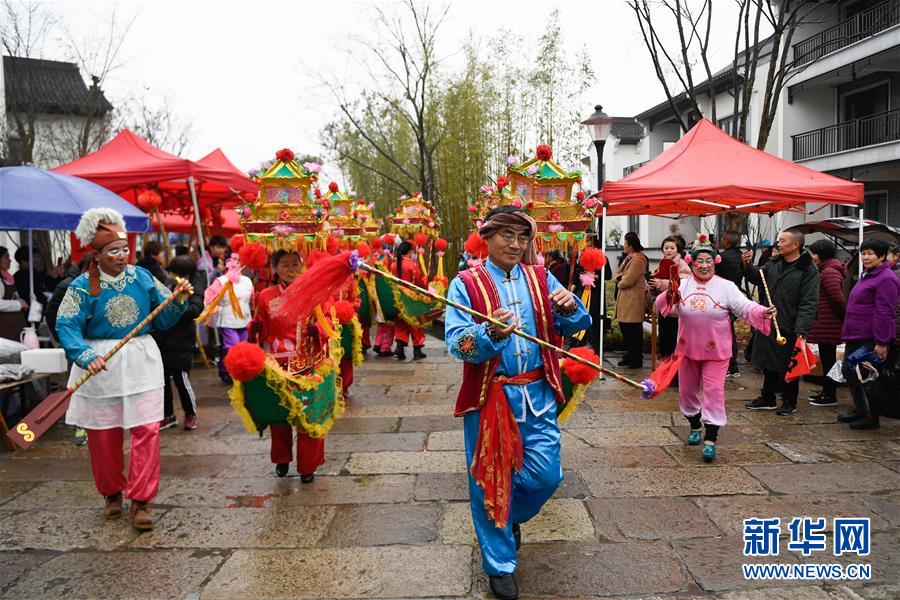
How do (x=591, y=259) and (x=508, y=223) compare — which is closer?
(x=508, y=223)

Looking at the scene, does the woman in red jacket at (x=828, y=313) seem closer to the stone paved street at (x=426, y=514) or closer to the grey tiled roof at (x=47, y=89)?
the stone paved street at (x=426, y=514)

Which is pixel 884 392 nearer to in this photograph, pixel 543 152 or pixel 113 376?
pixel 543 152

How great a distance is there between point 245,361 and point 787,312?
5048 mm

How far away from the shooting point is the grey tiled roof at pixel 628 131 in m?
30.9

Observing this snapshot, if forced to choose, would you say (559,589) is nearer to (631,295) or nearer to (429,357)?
(631,295)

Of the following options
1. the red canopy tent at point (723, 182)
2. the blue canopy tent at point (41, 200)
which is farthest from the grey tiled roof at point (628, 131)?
the blue canopy tent at point (41, 200)

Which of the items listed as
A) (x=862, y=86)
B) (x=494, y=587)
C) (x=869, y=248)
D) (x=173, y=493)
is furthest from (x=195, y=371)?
(x=862, y=86)

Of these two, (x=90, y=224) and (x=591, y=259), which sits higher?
(x=90, y=224)

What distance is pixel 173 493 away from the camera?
460cm

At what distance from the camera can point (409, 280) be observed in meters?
9.55

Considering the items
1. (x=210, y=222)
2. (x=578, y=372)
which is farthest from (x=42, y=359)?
(x=210, y=222)

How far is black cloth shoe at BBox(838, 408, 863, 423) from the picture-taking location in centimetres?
596

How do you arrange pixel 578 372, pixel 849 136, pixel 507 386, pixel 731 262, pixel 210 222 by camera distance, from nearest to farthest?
pixel 507 386 → pixel 578 372 → pixel 731 262 → pixel 210 222 → pixel 849 136

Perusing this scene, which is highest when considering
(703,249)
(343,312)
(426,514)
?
(703,249)
